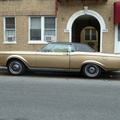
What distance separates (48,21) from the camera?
14188 mm

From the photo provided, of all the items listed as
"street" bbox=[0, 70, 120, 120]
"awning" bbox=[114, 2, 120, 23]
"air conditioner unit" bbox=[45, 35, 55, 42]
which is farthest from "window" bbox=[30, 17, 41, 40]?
"street" bbox=[0, 70, 120, 120]

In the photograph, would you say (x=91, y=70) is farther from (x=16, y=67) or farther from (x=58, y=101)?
(x=58, y=101)

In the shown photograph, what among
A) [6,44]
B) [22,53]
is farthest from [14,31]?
[22,53]

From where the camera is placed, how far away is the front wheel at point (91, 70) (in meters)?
8.79

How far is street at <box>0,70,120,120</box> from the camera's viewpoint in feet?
14.6

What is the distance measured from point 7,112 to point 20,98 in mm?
1079

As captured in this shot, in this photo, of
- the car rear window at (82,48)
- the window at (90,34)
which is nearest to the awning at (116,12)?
the car rear window at (82,48)

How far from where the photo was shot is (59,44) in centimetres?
938

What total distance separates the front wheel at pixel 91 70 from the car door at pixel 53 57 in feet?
2.59

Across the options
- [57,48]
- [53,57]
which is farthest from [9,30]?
[53,57]

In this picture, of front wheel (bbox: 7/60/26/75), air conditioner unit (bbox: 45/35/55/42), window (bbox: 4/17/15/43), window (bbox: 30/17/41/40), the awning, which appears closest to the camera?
front wheel (bbox: 7/60/26/75)

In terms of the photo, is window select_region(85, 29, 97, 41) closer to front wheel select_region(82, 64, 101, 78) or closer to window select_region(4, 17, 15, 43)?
window select_region(4, 17, 15, 43)

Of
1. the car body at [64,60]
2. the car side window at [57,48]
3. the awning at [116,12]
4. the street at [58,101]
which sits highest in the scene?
the awning at [116,12]

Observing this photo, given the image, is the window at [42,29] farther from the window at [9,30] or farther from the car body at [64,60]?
the car body at [64,60]
